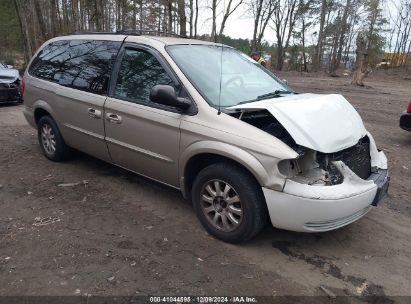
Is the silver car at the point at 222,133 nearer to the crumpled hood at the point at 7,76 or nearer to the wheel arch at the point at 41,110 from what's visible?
the wheel arch at the point at 41,110

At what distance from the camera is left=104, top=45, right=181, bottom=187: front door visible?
395cm

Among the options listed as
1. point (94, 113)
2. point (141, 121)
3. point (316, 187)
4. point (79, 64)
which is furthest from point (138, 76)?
point (316, 187)

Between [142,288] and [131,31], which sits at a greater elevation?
[131,31]

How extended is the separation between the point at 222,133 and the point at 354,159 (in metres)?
1.38

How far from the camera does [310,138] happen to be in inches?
129

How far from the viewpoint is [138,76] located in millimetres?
4301

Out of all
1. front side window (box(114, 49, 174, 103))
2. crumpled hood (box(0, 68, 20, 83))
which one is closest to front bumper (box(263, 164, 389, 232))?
front side window (box(114, 49, 174, 103))

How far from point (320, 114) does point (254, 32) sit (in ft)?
109

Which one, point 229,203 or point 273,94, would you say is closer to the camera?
point 229,203

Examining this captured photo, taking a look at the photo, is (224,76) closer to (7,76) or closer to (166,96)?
(166,96)

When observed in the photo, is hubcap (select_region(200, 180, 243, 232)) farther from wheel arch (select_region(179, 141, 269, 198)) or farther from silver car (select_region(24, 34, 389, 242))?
wheel arch (select_region(179, 141, 269, 198))

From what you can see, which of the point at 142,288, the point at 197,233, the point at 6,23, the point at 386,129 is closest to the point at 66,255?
the point at 142,288

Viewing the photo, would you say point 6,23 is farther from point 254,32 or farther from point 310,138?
point 310,138

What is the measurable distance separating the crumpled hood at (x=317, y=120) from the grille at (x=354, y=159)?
0.15 meters
